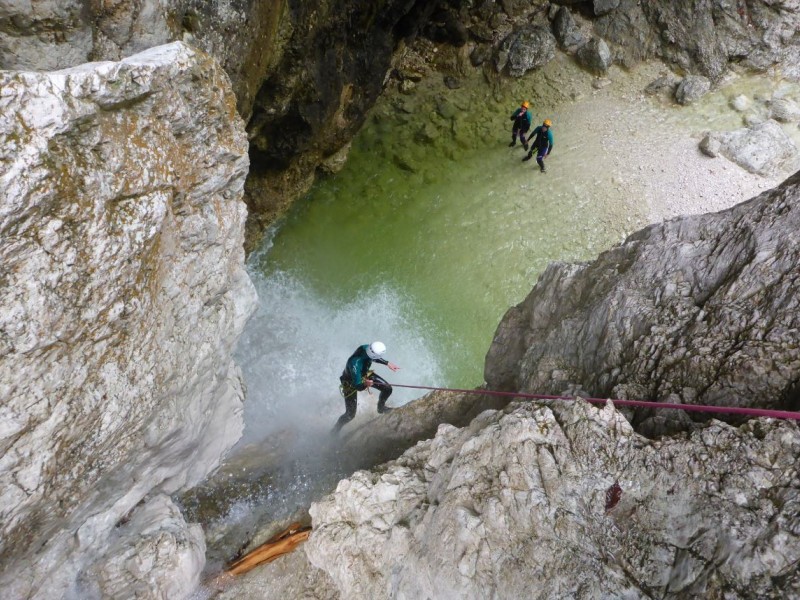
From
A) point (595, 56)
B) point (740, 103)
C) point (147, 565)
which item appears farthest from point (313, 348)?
point (740, 103)

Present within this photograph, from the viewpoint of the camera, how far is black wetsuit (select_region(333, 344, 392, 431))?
7348 millimetres

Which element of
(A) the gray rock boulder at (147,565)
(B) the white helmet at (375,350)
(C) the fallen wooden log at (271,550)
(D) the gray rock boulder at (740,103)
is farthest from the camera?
(D) the gray rock boulder at (740,103)

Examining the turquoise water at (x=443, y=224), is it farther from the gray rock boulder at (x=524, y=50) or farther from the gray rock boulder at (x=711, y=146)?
the gray rock boulder at (x=524, y=50)

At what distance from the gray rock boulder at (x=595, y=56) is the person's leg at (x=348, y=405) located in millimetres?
11833

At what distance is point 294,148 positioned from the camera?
32.2 feet

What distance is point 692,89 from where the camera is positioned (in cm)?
1322

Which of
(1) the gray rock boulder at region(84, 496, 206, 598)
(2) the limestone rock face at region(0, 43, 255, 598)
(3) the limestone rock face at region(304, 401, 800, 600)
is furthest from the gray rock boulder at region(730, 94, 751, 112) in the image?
(1) the gray rock boulder at region(84, 496, 206, 598)

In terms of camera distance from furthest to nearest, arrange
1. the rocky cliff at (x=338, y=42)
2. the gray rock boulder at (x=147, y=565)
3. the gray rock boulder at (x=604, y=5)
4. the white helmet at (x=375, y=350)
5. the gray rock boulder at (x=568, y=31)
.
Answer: the gray rock boulder at (x=568, y=31)
the gray rock boulder at (x=604, y=5)
the white helmet at (x=375, y=350)
the rocky cliff at (x=338, y=42)
the gray rock boulder at (x=147, y=565)

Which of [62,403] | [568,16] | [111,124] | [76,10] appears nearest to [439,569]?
[62,403]

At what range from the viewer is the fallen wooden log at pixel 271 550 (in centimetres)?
486

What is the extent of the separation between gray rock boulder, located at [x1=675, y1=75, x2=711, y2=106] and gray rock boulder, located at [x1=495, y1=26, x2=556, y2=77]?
11.9 ft

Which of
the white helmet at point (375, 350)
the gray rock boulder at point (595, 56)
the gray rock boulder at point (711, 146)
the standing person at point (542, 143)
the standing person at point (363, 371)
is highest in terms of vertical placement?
the gray rock boulder at point (595, 56)

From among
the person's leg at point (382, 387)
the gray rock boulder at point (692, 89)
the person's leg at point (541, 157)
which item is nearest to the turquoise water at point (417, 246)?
the person's leg at point (541, 157)

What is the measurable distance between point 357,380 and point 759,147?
464 inches
